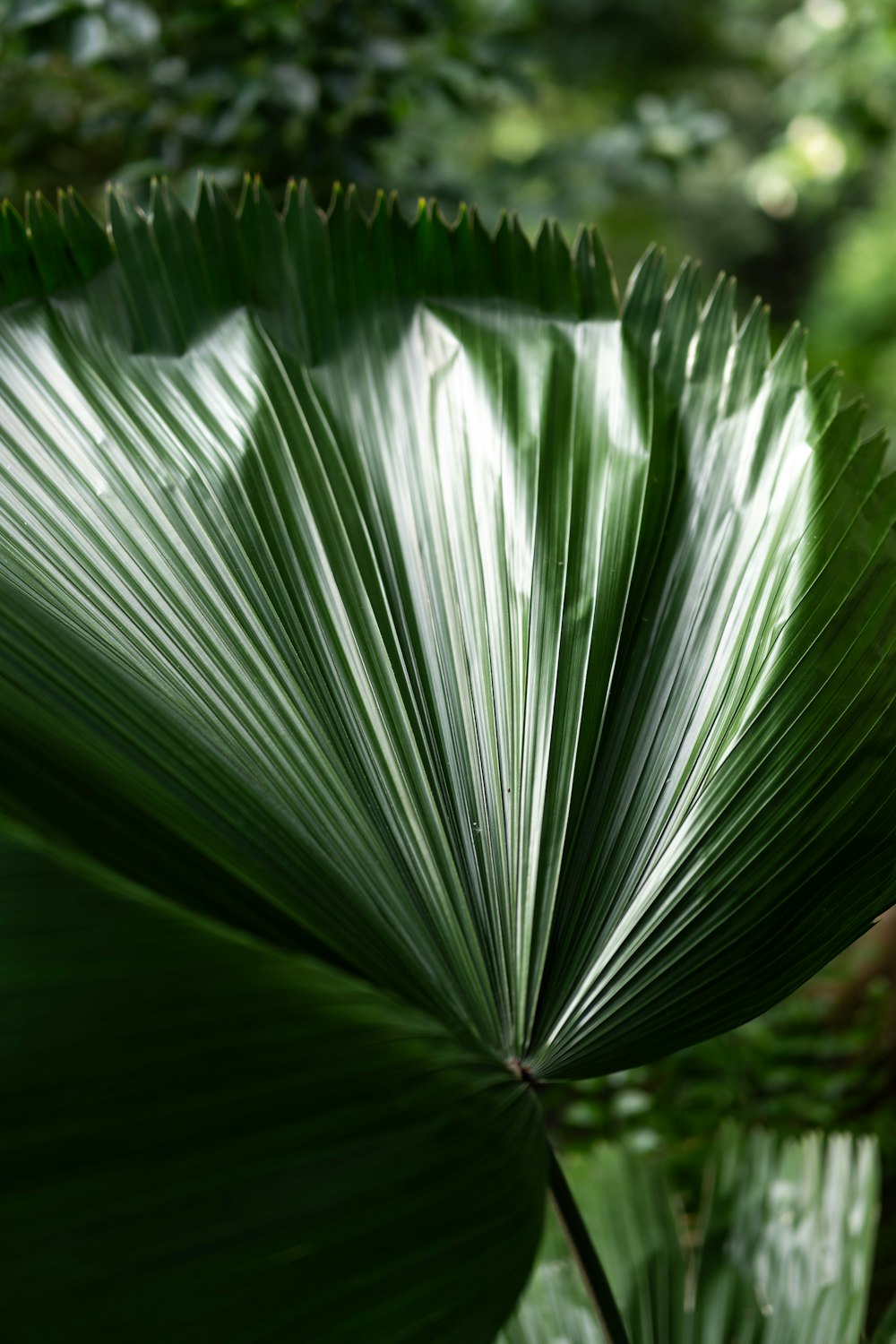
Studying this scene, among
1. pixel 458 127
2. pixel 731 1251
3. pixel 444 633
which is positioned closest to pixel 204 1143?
pixel 444 633

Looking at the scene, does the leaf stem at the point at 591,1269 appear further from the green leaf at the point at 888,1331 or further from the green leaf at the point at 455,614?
the green leaf at the point at 888,1331

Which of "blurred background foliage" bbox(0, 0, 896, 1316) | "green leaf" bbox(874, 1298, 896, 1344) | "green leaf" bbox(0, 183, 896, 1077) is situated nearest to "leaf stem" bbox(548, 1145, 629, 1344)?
"green leaf" bbox(0, 183, 896, 1077)

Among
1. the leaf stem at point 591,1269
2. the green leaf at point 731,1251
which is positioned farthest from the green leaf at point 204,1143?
the green leaf at point 731,1251

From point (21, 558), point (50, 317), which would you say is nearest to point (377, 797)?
point (21, 558)

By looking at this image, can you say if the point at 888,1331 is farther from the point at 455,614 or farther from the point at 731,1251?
the point at 455,614

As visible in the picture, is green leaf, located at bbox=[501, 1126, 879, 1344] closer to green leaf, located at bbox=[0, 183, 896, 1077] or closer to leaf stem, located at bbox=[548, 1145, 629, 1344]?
leaf stem, located at bbox=[548, 1145, 629, 1344]

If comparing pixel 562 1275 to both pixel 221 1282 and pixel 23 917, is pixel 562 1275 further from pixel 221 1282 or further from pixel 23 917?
pixel 23 917
